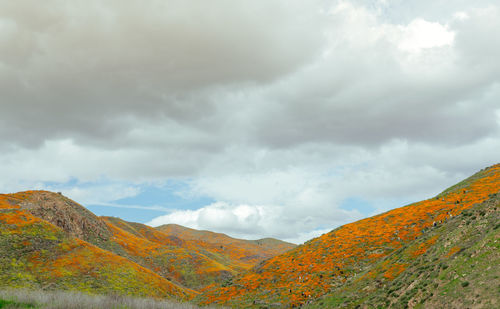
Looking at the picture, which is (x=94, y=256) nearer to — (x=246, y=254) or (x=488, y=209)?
(x=488, y=209)

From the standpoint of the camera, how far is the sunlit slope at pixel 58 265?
5053 centimetres

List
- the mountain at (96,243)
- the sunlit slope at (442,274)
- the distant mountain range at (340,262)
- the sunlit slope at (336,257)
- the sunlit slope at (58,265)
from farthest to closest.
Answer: the mountain at (96,243) → the sunlit slope at (58,265) → the sunlit slope at (336,257) → the distant mountain range at (340,262) → the sunlit slope at (442,274)

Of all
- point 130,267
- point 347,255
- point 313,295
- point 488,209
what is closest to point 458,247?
point 488,209

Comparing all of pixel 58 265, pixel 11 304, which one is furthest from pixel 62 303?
pixel 58 265

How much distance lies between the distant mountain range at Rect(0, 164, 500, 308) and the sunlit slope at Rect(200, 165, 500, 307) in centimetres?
18

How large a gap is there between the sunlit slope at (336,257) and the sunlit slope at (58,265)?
55.3ft

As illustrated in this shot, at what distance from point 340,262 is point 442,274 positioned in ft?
73.3

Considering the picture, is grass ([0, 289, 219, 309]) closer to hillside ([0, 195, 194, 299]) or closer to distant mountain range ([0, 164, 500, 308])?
distant mountain range ([0, 164, 500, 308])


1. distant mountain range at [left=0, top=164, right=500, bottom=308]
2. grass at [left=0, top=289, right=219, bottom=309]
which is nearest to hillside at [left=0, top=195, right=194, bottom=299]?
distant mountain range at [left=0, top=164, right=500, bottom=308]

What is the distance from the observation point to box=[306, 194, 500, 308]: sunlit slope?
18094 millimetres

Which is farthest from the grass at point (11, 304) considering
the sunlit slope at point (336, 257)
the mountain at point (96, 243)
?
the mountain at point (96, 243)

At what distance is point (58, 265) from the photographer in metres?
55.2

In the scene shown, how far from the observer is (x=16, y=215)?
213 ft

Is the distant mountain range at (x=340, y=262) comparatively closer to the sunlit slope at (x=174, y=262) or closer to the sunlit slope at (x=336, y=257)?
the sunlit slope at (x=336, y=257)
